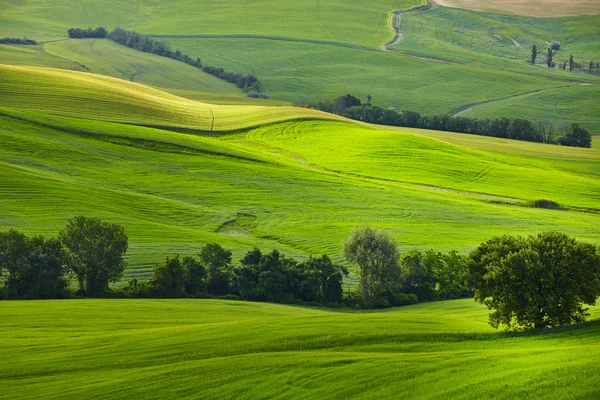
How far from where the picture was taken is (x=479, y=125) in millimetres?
129375

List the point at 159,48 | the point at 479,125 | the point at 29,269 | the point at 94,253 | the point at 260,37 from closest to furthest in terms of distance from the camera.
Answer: the point at 29,269, the point at 94,253, the point at 479,125, the point at 159,48, the point at 260,37

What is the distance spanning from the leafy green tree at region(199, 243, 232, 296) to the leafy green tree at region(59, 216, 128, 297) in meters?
4.84

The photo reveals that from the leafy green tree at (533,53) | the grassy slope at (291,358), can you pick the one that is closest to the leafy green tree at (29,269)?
the grassy slope at (291,358)

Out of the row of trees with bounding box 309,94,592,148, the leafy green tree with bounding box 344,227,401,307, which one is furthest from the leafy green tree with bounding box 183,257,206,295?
the row of trees with bounding box 309,94,592,148

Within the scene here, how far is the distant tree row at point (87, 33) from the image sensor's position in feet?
595

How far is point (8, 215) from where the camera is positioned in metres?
59.5

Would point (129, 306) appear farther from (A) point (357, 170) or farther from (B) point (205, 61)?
(B) point (205, 61)

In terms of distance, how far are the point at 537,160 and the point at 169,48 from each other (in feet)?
305

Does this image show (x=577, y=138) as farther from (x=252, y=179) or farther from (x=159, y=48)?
(x=159, y=48)

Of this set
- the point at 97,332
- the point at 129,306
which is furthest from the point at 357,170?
the point at 97,332

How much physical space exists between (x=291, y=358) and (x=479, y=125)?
104238mm

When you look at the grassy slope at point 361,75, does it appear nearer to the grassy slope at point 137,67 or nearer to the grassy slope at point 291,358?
the grassy slope at point 137,67

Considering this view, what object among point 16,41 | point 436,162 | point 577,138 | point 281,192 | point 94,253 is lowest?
point 94,253

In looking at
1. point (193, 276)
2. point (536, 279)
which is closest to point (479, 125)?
point (193, 276)
